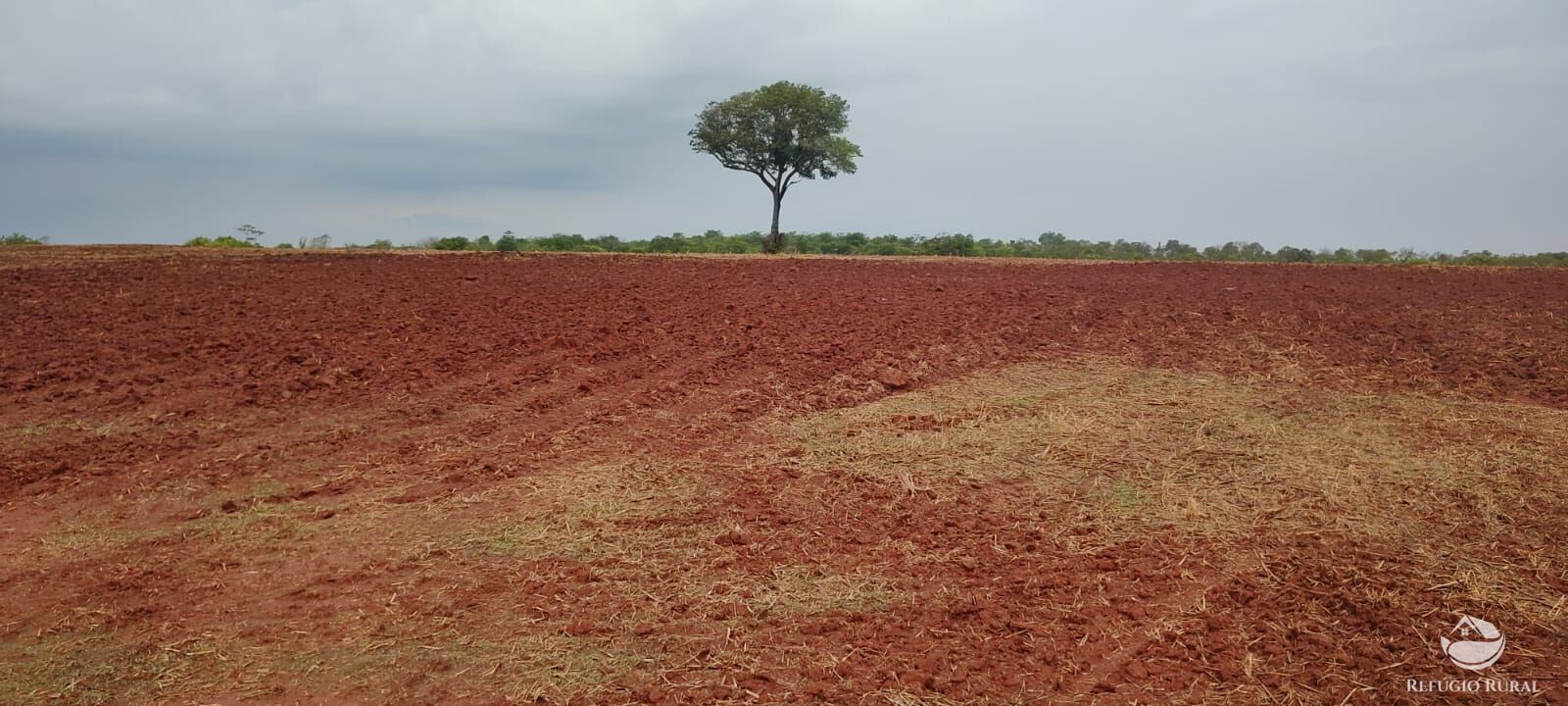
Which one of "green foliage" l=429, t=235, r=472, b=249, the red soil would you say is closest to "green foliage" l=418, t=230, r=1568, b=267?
"green foliage" l=429, t=235, r=472, b=249

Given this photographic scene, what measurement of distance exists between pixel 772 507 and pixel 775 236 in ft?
109

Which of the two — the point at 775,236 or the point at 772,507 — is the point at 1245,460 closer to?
the point at 772,507

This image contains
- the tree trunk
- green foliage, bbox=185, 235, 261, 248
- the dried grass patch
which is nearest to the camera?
the dried grass patch

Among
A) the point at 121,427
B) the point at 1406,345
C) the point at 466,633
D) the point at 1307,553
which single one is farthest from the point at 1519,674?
the point at 121,427

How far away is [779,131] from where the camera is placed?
37.8 m

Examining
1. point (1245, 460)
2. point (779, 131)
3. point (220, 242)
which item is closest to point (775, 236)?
point (779, 131)

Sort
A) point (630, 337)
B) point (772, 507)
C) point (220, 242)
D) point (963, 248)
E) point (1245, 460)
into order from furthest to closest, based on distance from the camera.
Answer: point (963, 248) → point (220, 242) → point (630, 337) → point (1245, 460) → point (772, 507)

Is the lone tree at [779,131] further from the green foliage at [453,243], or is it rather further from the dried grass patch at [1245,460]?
the dried grass patch at [1245,460]

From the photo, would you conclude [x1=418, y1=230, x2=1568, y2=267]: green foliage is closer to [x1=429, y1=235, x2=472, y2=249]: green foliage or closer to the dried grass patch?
[x1=429, y1=235, x2=472, y2=249]: green foliage

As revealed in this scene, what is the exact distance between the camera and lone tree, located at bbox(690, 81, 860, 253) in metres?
37.9

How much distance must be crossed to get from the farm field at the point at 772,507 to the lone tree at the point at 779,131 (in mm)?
28745

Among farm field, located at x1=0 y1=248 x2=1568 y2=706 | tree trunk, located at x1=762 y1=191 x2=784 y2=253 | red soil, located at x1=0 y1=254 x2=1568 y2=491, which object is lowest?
farm field, located at x1=0 y1=248 x2=1568 y2=706

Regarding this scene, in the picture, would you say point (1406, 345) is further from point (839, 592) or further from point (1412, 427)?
point (839, 592)

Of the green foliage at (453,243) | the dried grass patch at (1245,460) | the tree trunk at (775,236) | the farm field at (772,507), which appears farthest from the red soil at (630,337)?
the tree trunk at (775,236)
